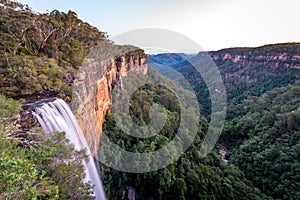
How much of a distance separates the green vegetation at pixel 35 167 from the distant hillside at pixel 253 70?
1268 inches

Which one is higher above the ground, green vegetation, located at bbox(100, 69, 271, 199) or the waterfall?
the waterfall

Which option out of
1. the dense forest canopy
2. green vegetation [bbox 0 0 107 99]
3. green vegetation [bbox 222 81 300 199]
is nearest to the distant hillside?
the dense forest canopy

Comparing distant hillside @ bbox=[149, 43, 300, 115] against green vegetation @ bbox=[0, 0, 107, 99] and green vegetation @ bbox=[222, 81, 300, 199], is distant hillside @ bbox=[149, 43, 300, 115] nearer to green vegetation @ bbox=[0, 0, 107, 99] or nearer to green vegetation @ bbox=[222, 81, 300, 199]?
green vegetation @ bbox=[222, 81, 300, 199]

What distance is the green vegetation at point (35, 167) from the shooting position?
8.69 ft

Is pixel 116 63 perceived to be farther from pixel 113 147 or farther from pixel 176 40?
pixel 113 147

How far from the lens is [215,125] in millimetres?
27531

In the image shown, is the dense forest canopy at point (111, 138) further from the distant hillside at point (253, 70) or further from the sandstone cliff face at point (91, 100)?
the distant hillside at point (253, 70)

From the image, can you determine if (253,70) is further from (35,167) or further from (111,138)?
(35,167)

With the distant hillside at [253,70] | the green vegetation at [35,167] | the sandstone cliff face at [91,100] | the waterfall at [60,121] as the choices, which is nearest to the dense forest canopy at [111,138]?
the green vegetation at [35,167]

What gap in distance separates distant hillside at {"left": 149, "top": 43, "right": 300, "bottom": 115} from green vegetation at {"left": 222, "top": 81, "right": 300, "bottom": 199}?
7759mm

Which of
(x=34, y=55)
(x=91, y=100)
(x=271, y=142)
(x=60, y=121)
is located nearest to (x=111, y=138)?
(x=91, y=100)

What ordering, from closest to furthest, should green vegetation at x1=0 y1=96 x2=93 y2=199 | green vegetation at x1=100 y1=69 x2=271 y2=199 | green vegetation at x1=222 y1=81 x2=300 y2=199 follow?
green vegetation at x1=0 y1=96 x2=93 y2=199, green vegetation at x1=100 y1=69 x2=271 y2=199, green vegetation at x1=222 y1=81 x2=300 y2=199

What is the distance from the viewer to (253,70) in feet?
144

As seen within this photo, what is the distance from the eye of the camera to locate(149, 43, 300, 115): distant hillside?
37.0m
